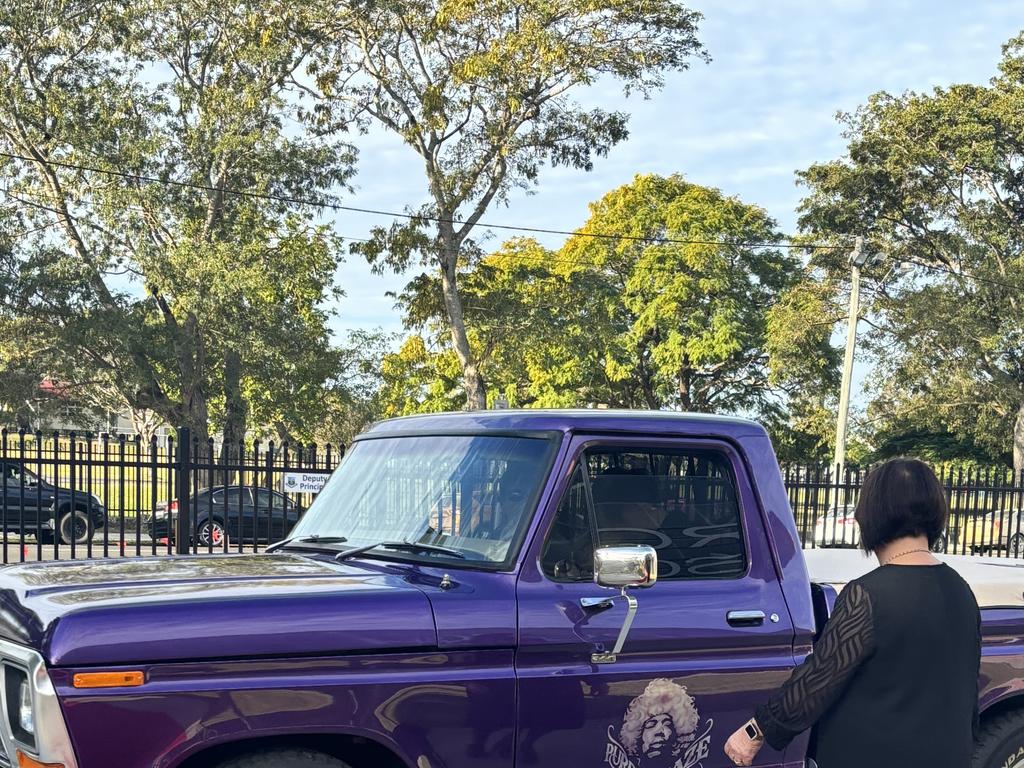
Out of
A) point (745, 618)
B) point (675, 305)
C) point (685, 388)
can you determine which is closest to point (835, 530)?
point (745, 618)

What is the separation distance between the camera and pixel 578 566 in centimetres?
386

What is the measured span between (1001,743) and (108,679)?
11.1ft

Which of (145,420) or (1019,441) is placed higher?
(145,420)

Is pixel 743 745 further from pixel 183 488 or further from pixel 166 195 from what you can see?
pixel 166 195

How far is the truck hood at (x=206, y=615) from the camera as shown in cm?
314

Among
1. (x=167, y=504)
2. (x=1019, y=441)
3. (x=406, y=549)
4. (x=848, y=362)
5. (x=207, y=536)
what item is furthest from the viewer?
(x=1019, y=441)

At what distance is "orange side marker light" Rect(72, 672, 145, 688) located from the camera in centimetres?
306

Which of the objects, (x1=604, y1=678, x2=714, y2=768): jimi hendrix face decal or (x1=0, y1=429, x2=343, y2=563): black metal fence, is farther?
(x1=0, y1=429, x2=343, y2=563): black metal fence

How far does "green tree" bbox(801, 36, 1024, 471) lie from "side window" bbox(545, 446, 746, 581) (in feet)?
102

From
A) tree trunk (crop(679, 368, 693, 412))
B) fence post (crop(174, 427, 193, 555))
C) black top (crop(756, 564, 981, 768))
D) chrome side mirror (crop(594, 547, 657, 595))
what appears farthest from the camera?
tree trunk (crop(679, 368, 693, 412))

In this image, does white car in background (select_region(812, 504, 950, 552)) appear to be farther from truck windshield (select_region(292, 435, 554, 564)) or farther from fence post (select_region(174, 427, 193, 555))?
fence post (select_region(174, 427, 193, 555))

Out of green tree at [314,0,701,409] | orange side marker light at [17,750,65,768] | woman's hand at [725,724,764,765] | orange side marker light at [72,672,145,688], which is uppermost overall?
green tree at [314,0,701,409]

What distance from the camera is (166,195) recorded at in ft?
96.0

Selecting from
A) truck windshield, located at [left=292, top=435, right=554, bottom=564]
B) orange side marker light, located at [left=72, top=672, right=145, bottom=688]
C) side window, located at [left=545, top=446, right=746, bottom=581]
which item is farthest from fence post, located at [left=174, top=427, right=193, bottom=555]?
orange side marker light, located at [left=72, top=672, right=145, bottom=688]
